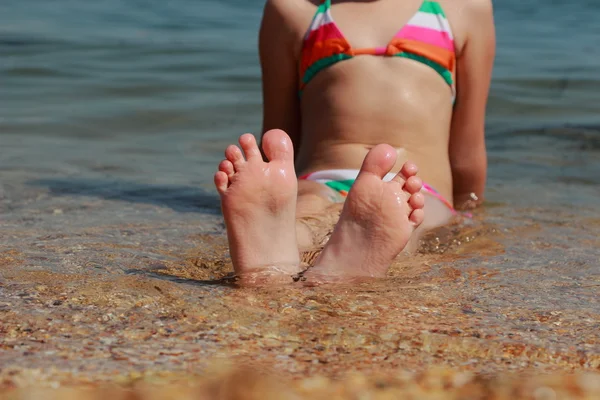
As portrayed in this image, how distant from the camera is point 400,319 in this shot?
170 cm

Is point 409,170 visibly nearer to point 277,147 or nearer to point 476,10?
point 277,147

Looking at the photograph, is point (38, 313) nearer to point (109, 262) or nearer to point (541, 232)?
point (109, 262)

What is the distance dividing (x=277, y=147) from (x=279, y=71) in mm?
980

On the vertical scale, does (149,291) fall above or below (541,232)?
above

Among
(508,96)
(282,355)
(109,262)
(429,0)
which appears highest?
(429,0)

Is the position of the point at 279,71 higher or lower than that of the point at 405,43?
lower

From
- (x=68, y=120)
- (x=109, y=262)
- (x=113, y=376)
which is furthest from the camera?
(x=68, y=120)

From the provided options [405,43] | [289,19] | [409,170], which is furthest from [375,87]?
[409,170]

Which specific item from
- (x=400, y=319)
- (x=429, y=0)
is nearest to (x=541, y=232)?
(x=429, y=0)

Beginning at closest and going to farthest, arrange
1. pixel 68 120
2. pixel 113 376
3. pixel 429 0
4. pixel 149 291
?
pixel 113 376 → pixel 149 291 → pixel 429 0 → pixel 68 120

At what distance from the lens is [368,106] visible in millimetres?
2689

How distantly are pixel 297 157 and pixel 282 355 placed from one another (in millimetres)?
1541

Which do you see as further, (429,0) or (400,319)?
(429,0)

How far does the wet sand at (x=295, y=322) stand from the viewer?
1345mm
